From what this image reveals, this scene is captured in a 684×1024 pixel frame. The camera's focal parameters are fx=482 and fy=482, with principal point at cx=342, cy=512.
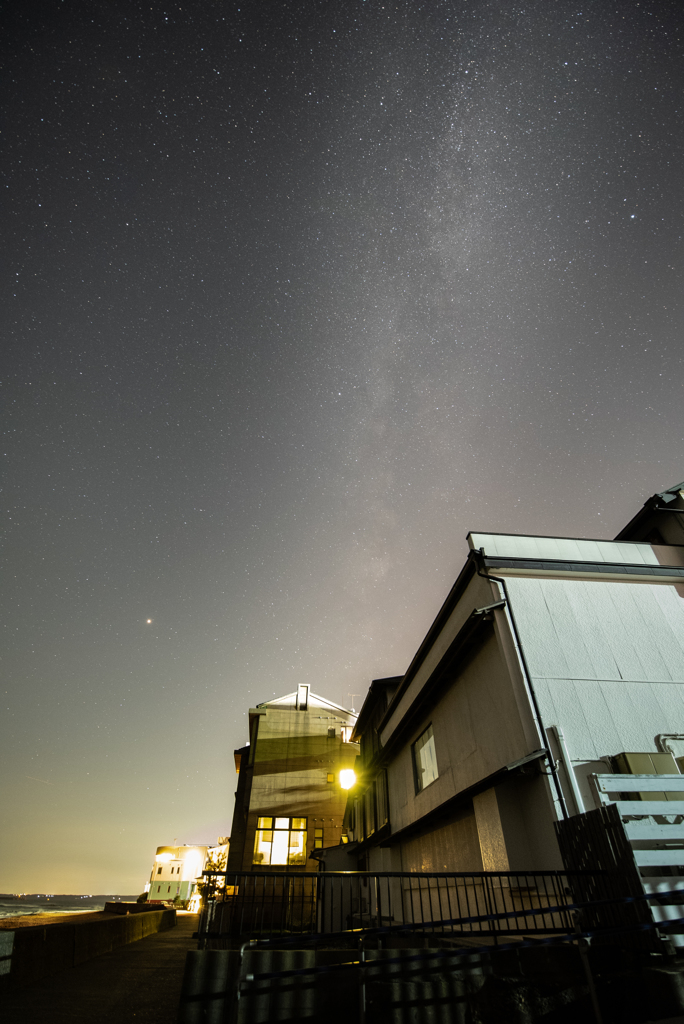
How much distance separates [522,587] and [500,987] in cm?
637

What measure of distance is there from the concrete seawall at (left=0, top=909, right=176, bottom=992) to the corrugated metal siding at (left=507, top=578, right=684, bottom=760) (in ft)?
31.7

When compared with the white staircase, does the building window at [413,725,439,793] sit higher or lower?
higher

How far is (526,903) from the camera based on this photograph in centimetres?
758

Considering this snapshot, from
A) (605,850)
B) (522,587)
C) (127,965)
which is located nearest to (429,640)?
(522,587)

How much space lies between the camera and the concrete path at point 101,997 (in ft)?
20.4

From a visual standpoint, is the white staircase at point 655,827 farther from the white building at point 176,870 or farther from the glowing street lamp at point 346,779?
the white building at point 176,870

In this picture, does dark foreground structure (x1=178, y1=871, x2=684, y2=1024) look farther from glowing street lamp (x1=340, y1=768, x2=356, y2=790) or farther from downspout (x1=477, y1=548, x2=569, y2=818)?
glowing street lamp (x1=340, y1=768, x2=356, y2=790)

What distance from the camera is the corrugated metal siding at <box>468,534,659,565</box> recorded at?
11211mm

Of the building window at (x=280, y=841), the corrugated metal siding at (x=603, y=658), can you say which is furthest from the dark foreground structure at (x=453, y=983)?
the building window at (x=280, y=841)

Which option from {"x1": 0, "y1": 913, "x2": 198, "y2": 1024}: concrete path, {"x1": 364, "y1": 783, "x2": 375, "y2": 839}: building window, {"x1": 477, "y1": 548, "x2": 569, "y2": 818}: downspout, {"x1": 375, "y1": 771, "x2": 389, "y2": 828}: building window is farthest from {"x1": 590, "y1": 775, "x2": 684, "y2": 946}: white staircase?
{"x1": 364, "y1": 783, "x2": 375, "y2": 839}: building window

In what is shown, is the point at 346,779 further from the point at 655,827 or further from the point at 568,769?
the point at 655,827

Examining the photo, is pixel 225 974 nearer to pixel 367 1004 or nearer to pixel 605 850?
pixel 367 1004

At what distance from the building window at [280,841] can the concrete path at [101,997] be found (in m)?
17.8

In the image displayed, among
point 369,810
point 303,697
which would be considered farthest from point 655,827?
point 303,697
